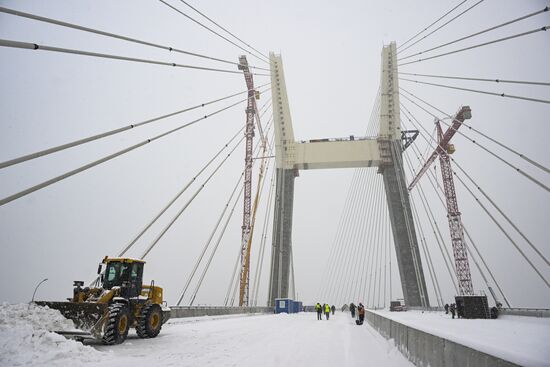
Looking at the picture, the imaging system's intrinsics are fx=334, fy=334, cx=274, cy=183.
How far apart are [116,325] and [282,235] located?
2566 cm

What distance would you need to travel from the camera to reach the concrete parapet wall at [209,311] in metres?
21.1

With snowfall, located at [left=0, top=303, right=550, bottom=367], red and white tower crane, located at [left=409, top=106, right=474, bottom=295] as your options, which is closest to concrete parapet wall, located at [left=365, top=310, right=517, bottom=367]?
snowfall, located at [left=0, top=303, right=550, bottom=367]

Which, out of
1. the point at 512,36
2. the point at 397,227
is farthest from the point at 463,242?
the point at 512,36

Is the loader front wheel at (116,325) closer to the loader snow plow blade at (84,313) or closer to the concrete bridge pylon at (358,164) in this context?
the loader snow plow blade at (84,313)

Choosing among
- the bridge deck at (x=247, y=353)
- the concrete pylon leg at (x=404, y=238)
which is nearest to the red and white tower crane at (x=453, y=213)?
the concrete pylon leg at (x=404, y=238)

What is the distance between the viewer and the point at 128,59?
39.8ft

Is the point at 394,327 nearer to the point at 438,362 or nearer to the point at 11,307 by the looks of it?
the point at 438,362

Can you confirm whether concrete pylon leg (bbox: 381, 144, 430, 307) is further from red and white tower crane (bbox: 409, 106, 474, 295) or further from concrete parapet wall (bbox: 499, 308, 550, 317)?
red and white tower crane (bbox: 409, 106, 474, 295)

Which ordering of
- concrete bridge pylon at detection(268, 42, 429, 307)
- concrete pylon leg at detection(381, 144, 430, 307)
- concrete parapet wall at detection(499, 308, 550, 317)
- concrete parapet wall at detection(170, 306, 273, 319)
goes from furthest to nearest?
1. concrete bridge pylon at detection(268, 42, 429, 307)
2. concrete pylon leg at detection(381, 144, 430, 307)
3. concrete parapet wall at detection(170, 306, 273, 319)
4. concrete parapet wall at detection(499, 308, 550, 317)

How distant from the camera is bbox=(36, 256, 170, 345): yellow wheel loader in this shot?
30.1ft

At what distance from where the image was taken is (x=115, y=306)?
9523mm

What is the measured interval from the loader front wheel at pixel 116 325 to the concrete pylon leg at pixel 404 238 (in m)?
26.7

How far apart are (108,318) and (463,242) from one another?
207 ft

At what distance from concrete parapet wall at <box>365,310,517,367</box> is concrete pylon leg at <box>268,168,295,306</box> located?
2512cm
